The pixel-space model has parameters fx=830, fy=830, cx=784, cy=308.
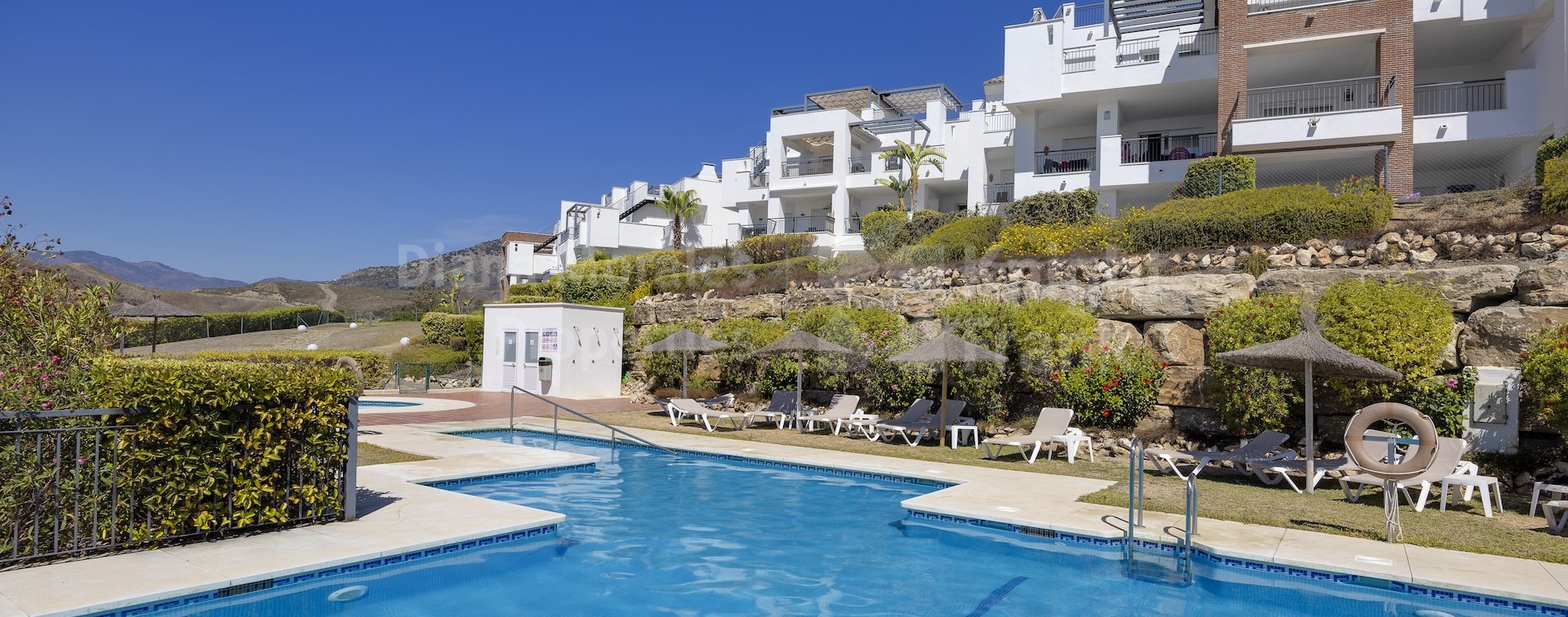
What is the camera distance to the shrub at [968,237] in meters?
20.5

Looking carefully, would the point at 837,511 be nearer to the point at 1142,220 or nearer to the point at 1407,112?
the point at 1142,220

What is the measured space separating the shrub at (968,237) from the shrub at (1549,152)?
34.5 ft

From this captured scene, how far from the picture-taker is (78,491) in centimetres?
573

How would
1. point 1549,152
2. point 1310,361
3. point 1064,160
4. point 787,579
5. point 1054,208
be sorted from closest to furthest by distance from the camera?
point 787,579, point 1310,361, point 1549,152, point 1054,208, point 1064,160

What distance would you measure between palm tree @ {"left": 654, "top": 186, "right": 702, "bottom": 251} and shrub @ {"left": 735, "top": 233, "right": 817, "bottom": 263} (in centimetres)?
1148

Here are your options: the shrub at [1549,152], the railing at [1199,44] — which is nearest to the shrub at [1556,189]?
the shrub at [1549,152]

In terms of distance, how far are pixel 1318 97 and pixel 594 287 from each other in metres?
25.3

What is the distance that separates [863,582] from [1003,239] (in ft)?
46.8

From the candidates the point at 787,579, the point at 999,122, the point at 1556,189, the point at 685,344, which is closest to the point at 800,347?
the point at 685,344

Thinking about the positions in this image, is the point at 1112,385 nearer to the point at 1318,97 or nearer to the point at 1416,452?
the point at 1416,452

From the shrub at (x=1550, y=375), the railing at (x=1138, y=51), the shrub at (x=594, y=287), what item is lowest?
the shrub at (x=1550, y=375)

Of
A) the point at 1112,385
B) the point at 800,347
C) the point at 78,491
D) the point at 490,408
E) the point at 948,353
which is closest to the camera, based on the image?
the point at 78,491

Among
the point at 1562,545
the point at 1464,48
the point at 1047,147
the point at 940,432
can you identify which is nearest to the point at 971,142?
the point at 1047,147

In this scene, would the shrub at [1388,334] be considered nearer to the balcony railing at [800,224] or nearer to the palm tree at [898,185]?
the palm tree at [898,185]
